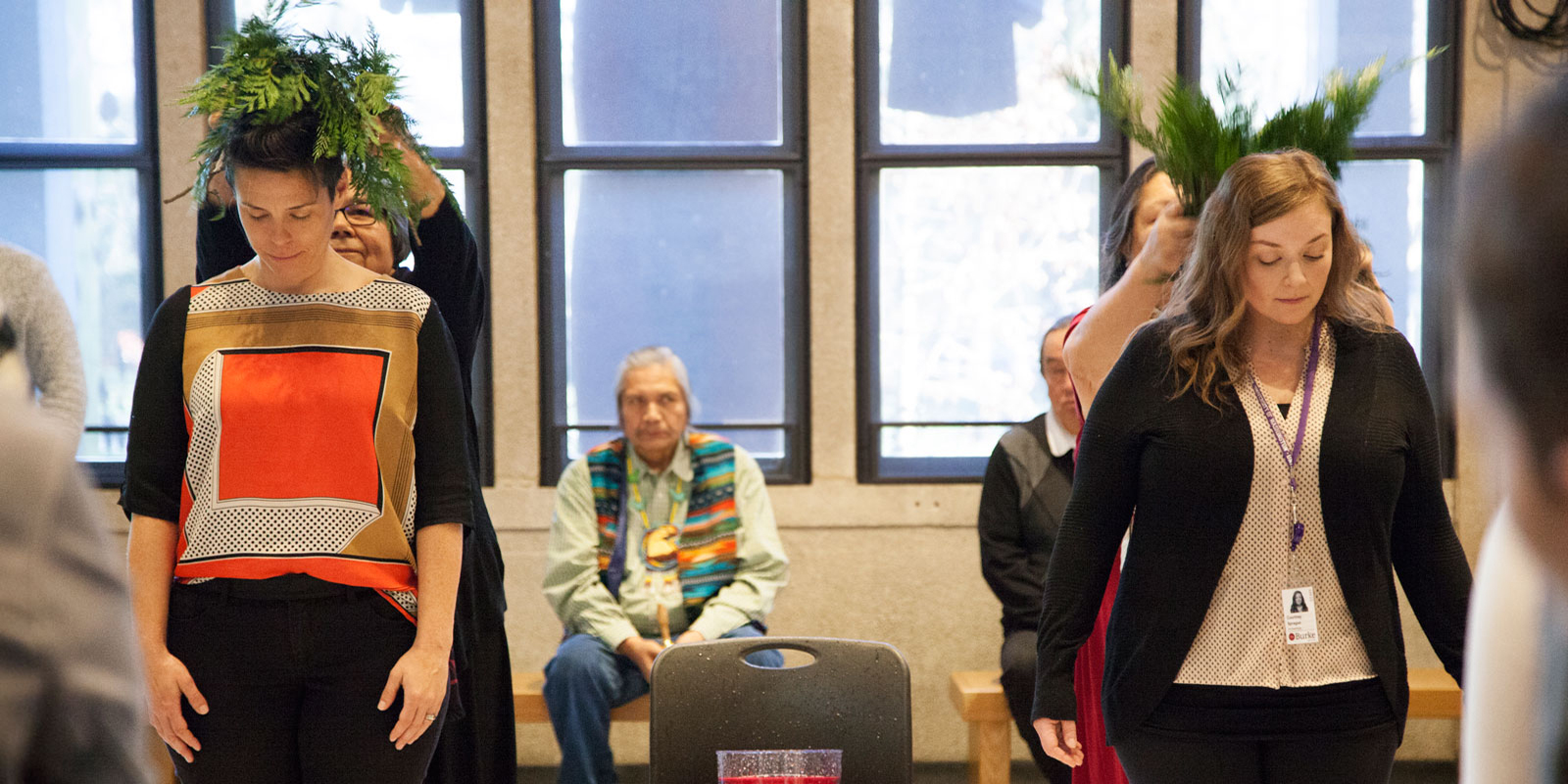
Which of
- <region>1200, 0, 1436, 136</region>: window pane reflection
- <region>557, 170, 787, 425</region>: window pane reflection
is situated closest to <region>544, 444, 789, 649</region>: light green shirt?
<region>557, 170, 787, 425</region>: window pane reflection

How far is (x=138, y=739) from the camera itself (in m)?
0.71

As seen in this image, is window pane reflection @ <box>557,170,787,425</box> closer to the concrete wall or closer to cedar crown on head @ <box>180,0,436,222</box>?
the concrete wall

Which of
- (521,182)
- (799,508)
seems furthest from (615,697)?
(521,182)

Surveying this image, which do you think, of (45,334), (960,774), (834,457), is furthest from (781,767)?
(960,774)

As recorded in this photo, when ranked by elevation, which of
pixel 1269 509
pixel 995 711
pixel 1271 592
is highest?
pixel 1269 509

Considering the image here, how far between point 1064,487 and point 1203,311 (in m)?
1.84

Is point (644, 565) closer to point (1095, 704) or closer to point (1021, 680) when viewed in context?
point (1021, 680)

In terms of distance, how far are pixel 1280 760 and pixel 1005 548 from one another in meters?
1.94

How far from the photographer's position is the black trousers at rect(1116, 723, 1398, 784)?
1729 millimetres

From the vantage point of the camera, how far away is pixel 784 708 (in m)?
2.11

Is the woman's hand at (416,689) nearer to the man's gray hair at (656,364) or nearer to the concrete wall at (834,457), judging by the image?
the man's gray hair at (656,364)

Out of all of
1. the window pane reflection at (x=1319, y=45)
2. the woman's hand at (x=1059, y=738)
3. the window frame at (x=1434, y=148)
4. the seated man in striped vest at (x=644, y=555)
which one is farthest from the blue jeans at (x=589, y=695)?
the window pane reflection at (x=1319, y=45)

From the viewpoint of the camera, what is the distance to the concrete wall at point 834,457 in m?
4.23

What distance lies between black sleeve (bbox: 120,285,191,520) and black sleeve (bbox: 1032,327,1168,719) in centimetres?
126
